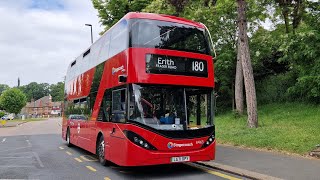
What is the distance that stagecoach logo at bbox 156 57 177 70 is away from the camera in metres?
9.34

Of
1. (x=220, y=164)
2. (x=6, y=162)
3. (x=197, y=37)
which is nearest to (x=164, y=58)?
(x=197, y=37)

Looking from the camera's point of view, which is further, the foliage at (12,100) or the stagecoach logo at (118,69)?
the foliage at (12,100)

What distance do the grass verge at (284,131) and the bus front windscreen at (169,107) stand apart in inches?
140

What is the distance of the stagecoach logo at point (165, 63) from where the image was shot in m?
9.34

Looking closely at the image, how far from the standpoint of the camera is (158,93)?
9.37 m

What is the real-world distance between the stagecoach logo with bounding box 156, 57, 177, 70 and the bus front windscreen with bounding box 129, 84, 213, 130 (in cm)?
52

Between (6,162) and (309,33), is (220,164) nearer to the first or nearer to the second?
(6,162)

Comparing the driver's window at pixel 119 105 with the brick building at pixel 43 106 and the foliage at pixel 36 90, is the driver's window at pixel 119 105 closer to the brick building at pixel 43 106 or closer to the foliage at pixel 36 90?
the brick building at pixel 43 106

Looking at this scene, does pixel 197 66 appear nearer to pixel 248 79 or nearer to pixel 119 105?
pixel 119 105

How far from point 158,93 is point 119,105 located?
3.77 ft

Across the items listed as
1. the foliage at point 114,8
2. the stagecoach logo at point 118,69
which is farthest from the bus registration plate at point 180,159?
the foliage at point 114,8

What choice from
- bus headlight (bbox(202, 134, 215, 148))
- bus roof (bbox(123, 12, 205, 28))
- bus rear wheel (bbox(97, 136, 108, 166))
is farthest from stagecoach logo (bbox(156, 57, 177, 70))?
bus rear wheel (bbox(97, 136, 108, 166))

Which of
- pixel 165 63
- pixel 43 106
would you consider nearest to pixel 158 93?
pixel 165 63

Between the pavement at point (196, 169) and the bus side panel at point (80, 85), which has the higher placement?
the bus side panel at point (80, 85)
